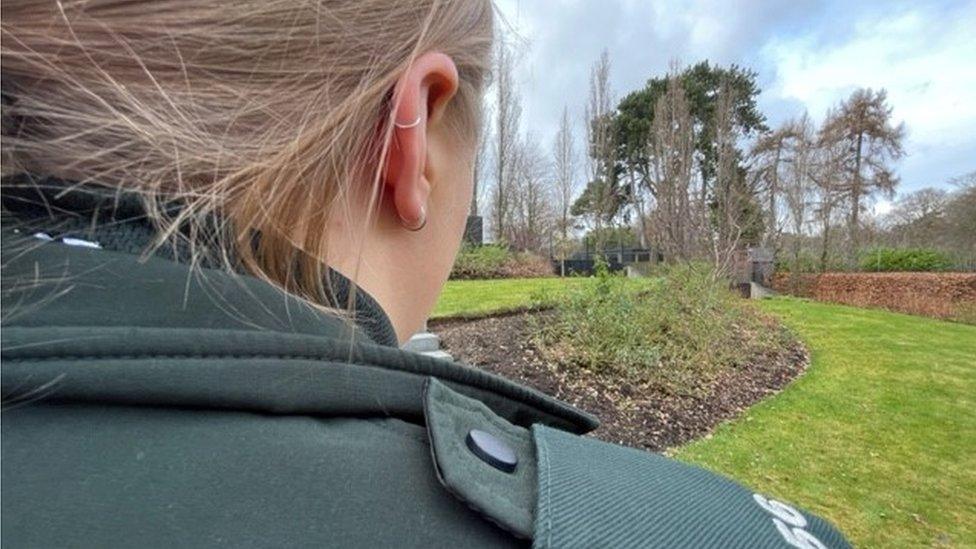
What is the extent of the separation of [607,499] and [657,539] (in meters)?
0.05

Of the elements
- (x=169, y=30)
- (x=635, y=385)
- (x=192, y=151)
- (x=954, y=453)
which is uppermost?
(x=169, y=30)

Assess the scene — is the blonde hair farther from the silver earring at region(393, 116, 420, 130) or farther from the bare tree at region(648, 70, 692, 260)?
the bare tree at region(648, 70, 692, 260)

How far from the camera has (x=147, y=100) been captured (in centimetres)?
56

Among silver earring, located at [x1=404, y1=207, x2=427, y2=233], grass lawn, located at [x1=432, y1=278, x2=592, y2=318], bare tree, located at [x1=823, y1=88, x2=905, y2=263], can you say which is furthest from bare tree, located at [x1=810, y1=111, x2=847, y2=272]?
silver earring, located at [x1=404, y1=207, x2=427, y2=233]

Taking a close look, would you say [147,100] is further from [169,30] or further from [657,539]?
[657,539]

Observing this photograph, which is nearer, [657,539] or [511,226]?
[657,539]

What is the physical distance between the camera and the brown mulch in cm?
500

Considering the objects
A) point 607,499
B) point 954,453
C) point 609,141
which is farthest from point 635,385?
point 609,141

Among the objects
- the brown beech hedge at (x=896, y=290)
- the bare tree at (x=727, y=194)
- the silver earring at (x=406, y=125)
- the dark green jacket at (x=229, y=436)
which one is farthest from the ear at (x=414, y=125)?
the brown beech hedge at (x=896, y=290)

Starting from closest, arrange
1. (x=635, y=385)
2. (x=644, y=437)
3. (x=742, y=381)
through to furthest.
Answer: (x=644, y=437) → (x=635, y=385) → (x=742, y=381)

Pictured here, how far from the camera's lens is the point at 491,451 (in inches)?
22.3

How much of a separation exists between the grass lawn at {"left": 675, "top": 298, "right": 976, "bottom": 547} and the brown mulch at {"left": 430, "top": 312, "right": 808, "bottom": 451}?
236 mm

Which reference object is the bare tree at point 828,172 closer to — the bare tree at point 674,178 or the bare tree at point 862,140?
the bare tree at point 862,140

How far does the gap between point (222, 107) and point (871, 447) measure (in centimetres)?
588
